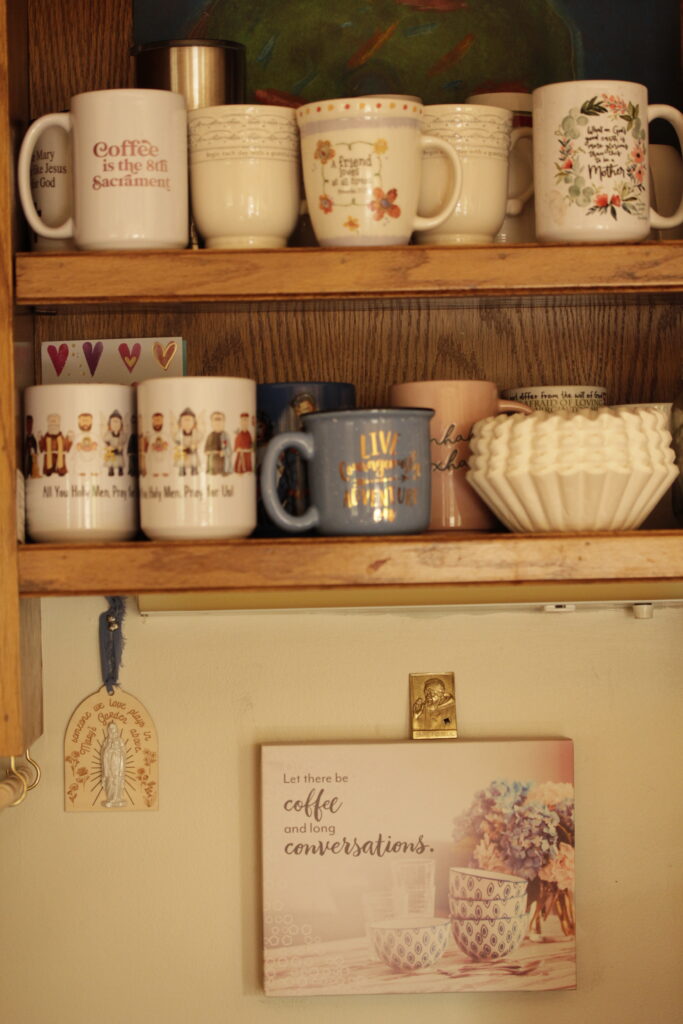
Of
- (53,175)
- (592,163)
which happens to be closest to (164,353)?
(53,175)

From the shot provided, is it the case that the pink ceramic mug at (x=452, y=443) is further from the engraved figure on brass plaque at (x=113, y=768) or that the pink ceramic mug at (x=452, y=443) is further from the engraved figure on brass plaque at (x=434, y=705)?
the engraved figure on brass plaque at (x=113, y=768)

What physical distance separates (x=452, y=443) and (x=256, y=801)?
414 mm

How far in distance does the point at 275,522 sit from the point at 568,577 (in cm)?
23

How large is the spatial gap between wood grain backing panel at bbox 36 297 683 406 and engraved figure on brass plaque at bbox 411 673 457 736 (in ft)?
0.90

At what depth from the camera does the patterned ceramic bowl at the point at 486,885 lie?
1130 mm

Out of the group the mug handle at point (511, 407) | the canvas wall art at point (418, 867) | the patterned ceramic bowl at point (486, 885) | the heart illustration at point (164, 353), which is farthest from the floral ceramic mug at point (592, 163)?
the patterned ceramic bowl at point (486, 885)

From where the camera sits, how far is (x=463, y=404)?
0.98m

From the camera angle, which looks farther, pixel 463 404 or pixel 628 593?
pixel 628 593

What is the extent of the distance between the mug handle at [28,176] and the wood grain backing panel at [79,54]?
19 cm

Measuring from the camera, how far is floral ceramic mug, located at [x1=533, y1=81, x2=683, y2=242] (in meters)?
0.92

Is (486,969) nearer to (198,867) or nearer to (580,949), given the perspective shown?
(580,949)

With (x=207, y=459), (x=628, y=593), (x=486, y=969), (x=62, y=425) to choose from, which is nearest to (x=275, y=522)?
(x=207, y=459)

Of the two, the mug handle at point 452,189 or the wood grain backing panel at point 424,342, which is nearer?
the mug handle at point 452,189

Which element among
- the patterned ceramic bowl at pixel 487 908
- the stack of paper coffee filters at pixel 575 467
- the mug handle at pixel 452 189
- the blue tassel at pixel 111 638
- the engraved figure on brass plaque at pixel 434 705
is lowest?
the patterned ceramic bowl at pixel 487 908
